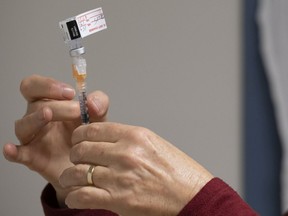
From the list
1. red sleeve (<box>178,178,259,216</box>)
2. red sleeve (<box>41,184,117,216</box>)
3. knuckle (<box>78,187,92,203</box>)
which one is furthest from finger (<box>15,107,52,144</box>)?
red sleeve (<box>178,178,259,216</box>)

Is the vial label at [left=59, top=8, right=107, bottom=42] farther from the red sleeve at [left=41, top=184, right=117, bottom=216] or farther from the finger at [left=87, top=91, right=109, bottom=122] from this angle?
the red sleeve at [left=41, top=184, right=117, bottom=216]

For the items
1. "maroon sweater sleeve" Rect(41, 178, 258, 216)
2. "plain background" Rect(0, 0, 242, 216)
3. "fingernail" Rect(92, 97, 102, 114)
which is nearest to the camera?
"maroon sweater sleeve" Rect(41, 178, 258, 216)

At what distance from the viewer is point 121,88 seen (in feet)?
5.27

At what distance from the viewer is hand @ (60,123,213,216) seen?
0.66 m

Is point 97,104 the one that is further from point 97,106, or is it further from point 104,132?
point 104,132

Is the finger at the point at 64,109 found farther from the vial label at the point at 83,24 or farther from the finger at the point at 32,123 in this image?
the vial label at the point at 83,24

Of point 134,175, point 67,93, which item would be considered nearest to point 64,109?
point 67,93

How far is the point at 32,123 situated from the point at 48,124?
8 cm

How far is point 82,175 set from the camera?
2.26 feet

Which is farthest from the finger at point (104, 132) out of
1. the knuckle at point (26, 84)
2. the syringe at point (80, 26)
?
the knuckle at point (26, 84)

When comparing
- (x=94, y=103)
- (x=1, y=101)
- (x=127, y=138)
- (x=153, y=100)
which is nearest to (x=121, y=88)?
(x=153, y=100)

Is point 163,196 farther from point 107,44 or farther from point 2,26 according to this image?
point 2,26

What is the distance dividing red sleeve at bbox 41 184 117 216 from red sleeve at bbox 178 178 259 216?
348mm

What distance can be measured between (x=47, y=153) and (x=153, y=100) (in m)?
0.66
